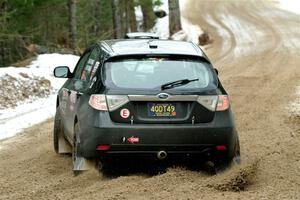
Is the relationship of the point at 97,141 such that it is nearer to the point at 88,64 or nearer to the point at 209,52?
the point at 88,64

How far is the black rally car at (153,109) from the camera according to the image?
707 centimetres

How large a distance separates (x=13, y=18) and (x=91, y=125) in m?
17.1

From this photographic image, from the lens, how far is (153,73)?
7.36 m

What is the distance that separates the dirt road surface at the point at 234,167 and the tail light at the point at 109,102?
2.62 ft

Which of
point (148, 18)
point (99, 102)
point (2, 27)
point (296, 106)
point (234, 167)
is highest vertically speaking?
point (99, 102)

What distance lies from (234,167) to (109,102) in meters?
1.68

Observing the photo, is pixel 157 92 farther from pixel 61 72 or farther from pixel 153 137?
pixel 61 72

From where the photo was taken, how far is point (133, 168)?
7785 mm

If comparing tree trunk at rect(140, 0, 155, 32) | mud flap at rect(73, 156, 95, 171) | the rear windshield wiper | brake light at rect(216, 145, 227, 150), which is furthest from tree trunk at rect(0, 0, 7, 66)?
tree trunk at rect(140, 0, 155, 32)

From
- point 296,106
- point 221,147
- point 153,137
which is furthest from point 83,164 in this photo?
point 296,106

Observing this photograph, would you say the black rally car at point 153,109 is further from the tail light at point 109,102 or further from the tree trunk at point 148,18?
the tree trunk at point 148,18

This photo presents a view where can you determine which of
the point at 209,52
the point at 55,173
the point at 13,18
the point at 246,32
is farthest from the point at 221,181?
the point at 246,32

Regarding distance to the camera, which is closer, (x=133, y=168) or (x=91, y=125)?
(x=91, y=125)

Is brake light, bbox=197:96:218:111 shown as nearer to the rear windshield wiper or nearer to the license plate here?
the rear windshield wiper
